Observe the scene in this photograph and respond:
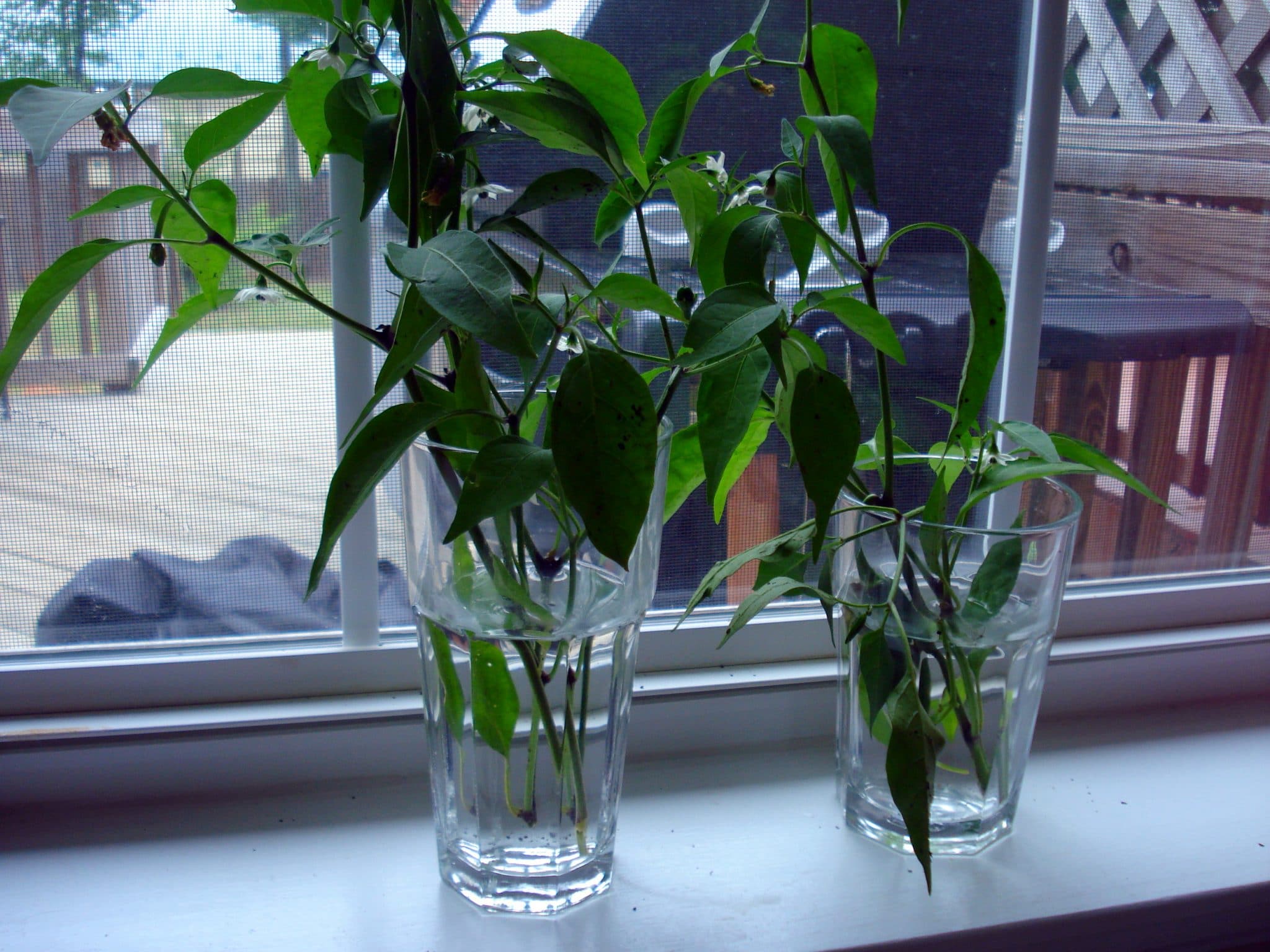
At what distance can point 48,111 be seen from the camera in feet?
1.19

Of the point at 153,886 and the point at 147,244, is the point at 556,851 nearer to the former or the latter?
the point at 153,886

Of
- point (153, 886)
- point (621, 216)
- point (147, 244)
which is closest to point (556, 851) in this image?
point (153, 886)

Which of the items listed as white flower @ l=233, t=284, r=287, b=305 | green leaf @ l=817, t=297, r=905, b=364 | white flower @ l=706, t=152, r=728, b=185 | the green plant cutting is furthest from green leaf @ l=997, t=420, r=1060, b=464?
white flower @ l=233, t=284, r=287, b=305

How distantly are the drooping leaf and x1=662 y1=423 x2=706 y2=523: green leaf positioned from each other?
0.18m

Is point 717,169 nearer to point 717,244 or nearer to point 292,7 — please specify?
point 717,244

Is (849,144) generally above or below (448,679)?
above

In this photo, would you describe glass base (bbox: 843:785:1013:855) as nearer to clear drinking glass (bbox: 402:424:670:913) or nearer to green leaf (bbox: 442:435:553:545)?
clear drinking glass (bbox: 402:424:670:913)

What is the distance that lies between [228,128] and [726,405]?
29 cm

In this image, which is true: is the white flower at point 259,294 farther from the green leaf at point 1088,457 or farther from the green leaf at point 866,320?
the green leaf at point 1088,457

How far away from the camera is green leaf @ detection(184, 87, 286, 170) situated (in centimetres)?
49

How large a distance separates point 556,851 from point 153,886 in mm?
266

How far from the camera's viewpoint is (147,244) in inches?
27.0

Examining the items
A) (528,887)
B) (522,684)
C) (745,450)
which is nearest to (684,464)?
(745,450)

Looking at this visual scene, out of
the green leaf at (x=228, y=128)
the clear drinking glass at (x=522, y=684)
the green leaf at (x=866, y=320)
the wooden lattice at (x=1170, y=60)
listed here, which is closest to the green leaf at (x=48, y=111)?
the green leaf at (x=228, y=128)
